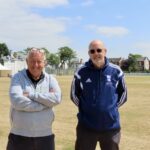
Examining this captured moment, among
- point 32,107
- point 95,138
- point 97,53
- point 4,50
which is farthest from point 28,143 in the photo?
point 4,50

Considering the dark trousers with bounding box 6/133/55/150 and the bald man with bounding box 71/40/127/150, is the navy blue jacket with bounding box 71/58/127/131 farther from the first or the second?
the dark trousers with bounding box 6/133/55/150

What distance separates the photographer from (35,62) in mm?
5441

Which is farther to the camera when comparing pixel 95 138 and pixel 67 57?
pixel 67 57

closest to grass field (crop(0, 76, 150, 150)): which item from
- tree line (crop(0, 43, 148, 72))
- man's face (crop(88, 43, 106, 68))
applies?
man's face (crop(88, 43, 106, 68))

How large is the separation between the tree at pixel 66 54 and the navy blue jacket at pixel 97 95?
15789 centimetres

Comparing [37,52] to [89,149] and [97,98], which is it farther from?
[89,149]

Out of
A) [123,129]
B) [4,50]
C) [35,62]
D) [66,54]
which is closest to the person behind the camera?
[35,62]

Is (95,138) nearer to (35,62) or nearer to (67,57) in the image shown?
(35,62)

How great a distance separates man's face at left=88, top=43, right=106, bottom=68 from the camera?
573 centimetres

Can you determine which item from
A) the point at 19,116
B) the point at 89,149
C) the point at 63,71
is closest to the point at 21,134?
the point at 19,116

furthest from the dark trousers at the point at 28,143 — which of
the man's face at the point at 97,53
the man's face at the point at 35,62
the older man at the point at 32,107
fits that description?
the man's face at the point at 97,53

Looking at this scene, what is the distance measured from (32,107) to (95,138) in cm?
98

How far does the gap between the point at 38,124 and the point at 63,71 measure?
13511 cm

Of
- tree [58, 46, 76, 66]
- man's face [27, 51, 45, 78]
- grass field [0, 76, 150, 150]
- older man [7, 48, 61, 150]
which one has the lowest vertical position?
grass field [0, 76, 150, 150]
